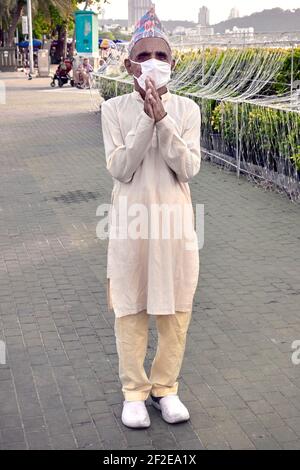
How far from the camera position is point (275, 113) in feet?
30.6

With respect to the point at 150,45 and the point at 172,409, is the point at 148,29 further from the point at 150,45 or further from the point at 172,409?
the point at 172,409

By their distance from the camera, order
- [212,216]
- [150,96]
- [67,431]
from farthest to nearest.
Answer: [212,216] < [67,431] < [150,96]

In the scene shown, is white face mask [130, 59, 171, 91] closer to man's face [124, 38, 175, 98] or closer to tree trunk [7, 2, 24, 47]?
man's face [124, 38, 175, 98]

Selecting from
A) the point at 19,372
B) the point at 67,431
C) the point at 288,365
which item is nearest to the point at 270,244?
the point at 288,365

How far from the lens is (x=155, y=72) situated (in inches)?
129

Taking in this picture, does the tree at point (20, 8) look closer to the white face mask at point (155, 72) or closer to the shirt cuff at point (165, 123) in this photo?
the white face mask at point (155, 72)

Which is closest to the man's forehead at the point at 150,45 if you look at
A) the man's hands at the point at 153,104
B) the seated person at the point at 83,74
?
the man's hands at the point at 153,104

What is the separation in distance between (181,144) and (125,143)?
10.4 inches

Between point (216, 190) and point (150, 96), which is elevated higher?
point (150, 96)

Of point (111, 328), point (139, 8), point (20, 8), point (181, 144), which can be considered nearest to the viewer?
point (181, 144)

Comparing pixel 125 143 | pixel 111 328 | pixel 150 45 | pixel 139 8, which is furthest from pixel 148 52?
pixel 139 8

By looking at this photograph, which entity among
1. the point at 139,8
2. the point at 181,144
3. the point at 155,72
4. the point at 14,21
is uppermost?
the point at 14,21

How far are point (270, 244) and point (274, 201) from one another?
1851 mm
